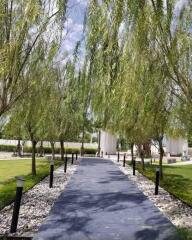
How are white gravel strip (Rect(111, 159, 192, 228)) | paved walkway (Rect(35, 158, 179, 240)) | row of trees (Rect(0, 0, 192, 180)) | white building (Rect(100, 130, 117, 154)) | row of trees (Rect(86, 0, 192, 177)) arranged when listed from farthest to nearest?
white building (Rect(100, 130, 117, 154)), white gravel strip (Rect(111, 159, 192, 228)), paved walkway (Rect(35, 158, 179, 240)), row of trees (Rect(0, 0, 192, 180)), row of trees (Rect(86, 0, 192, 177))

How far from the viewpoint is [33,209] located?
10.2m

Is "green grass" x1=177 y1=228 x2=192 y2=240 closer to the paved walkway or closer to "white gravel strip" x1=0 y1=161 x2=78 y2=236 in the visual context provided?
the paved walkway

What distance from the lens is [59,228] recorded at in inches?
320

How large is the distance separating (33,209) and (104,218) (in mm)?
1947

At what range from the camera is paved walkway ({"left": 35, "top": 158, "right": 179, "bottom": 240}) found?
7.69 meters

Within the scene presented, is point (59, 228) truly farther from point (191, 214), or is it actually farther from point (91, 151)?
point (91, 151)

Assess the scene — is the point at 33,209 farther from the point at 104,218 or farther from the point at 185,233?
the point at 185,233

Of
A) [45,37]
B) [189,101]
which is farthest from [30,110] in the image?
[189,101]

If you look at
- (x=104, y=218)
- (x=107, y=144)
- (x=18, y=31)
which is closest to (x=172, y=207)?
(x=104, y=218)

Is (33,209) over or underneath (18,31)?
underneath

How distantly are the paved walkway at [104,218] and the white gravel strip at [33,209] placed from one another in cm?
20

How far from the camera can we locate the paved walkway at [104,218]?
303 inches

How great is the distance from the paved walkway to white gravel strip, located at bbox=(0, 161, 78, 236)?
0.20 metres

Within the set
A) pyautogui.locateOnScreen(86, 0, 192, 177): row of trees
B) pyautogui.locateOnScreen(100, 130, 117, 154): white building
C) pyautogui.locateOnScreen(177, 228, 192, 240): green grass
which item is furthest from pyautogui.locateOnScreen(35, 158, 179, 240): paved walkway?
pyautogui.locateOnScreen(100, 130, 117, 154): white building
